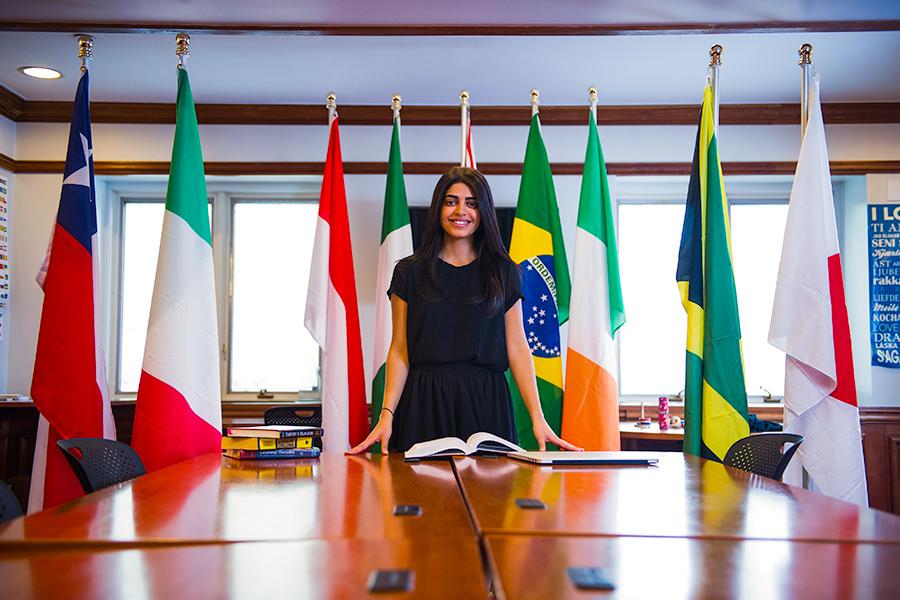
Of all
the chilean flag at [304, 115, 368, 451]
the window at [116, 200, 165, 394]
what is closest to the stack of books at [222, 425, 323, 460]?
the chilean flag at [304, 115, 368, 451]

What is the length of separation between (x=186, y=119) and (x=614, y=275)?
81.5 inches

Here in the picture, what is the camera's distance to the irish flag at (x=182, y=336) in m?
3.25

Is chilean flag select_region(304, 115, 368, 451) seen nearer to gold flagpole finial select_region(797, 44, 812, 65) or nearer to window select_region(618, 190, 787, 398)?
window select_region(618, 190, 787, 398)

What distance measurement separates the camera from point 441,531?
1254 mm

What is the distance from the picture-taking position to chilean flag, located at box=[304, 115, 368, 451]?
3.99 metres

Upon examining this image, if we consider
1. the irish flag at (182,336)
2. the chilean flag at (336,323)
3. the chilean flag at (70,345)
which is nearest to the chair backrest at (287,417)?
the chilean flag at (336,323)

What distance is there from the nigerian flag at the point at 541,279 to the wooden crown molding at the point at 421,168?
95cm

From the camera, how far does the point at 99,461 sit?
7.32 feet

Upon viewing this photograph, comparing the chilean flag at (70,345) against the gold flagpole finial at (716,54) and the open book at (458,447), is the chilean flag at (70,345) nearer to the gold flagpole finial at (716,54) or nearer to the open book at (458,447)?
the open book at (458,447)

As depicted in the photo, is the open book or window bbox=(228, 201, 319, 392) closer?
the open book

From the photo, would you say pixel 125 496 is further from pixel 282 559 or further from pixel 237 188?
pixel 237 188

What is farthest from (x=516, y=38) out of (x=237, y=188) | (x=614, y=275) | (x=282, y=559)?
(x=282, y=559)

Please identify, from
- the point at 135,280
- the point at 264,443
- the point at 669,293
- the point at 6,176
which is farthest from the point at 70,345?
the point at 669,293

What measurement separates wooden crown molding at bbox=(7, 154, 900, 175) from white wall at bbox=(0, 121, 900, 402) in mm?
38
